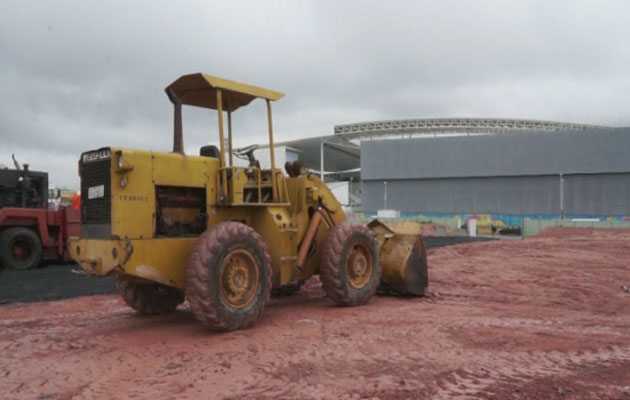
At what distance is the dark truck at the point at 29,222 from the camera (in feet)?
43.5

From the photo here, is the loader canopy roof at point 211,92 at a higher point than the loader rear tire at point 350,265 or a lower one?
higher

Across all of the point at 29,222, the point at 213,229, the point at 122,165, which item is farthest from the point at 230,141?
the point at 29,222

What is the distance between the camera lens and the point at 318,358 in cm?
508

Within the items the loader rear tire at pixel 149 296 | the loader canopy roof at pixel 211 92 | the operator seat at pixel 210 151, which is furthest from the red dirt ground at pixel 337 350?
the loader canopy roof at pixel 211 92

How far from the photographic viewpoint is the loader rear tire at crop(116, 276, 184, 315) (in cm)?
707

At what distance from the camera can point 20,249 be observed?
13.5m

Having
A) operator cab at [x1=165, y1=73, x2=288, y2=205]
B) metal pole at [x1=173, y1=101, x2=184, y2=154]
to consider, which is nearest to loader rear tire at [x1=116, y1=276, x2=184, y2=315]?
operator cab at [x1=165, y1=73, x2=288, y2=205]

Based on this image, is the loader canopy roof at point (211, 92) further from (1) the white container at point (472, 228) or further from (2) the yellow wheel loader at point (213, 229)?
(1) the white container at point (472, 228)

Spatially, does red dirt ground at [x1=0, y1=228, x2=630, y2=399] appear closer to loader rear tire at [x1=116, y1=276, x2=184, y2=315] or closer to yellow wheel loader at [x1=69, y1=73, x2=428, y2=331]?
loader rear tire at [x1=116, y1=276, x2=184, y2=315]

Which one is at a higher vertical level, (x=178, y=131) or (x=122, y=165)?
(x=178, y=131)

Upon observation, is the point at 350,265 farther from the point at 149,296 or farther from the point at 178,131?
the point at 178,131

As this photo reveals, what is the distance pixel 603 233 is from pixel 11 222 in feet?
77.5

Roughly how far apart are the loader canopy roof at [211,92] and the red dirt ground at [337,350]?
9.25 feet

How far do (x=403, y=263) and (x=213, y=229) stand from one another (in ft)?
11.8
